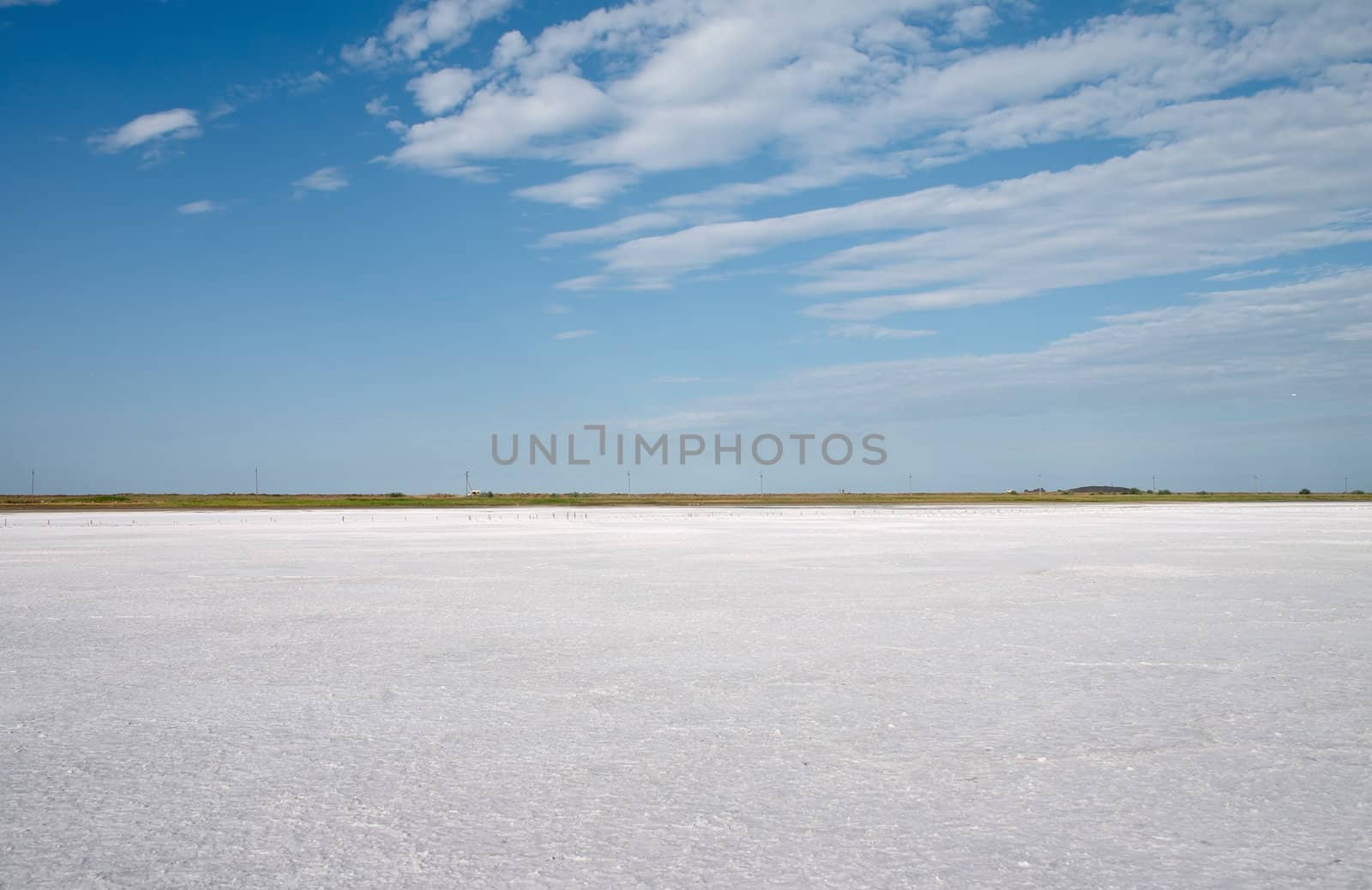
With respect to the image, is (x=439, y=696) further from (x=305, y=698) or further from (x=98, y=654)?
(x=98, y=654)

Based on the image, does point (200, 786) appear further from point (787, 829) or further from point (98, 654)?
point (98, 654)

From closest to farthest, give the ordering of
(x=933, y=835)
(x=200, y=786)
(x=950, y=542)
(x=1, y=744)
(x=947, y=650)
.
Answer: (x=933, y=835), (x=200, y=786), (x=1, y=744), (x=947, y=650), (x=950, y=542)

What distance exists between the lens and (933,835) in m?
4.16

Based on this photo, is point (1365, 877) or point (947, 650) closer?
point (1365, 877)

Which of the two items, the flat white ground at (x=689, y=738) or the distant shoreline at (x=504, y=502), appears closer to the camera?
the flat white ground at (x=689, y=738)

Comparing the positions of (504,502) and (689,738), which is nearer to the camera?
(689,738)

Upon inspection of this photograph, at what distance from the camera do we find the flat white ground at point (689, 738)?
3.97 meters

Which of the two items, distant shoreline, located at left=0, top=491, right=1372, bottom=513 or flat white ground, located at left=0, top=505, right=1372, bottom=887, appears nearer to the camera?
flat white ground, located at left=0, top=505, right=1372, bottom=887

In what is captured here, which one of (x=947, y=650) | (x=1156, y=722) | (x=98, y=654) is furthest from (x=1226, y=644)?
(x=98, y=654)

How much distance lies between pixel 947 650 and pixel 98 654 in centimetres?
685

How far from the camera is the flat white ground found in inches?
156

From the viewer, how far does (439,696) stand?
6.81 metres

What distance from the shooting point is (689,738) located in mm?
5660

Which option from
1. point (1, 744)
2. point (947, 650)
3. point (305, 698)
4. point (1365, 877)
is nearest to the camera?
point (1365, 877)
